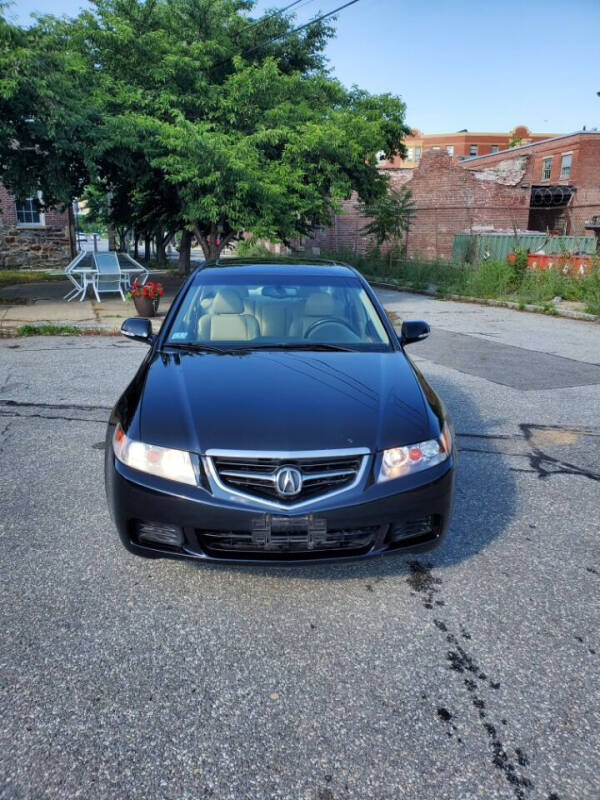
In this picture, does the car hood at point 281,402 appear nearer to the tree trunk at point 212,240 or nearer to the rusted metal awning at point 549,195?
the tree trunk at point 212,240

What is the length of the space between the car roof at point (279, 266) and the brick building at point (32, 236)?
71.6 ft

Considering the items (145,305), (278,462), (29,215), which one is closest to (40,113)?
(145,305)

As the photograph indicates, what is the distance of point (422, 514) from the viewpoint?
269 centimetres

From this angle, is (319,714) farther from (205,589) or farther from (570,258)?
(570,258)

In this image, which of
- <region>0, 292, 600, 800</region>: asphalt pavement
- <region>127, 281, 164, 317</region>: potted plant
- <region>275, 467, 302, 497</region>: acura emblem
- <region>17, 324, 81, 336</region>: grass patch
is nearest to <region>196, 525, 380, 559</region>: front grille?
<region>275, 467, 302, 497</region>: acura emblem

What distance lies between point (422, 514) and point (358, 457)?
1.32 ft

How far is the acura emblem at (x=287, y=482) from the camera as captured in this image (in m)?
2.51

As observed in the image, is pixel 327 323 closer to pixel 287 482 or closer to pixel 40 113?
pixel 287 482

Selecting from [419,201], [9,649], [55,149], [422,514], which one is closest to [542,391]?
[422,514]

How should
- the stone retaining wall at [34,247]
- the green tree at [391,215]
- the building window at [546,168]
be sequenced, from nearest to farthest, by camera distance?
the stone retaining wall at [34,247]
the green tree at [391,215]
the building window at [546,168]

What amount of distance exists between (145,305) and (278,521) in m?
9.85

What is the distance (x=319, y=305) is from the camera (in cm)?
417

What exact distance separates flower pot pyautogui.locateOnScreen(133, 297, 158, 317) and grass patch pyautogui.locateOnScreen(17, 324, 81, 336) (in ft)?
4.63

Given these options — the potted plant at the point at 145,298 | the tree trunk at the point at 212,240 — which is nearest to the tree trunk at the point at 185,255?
A: the tree trunk at the point at 212,240
